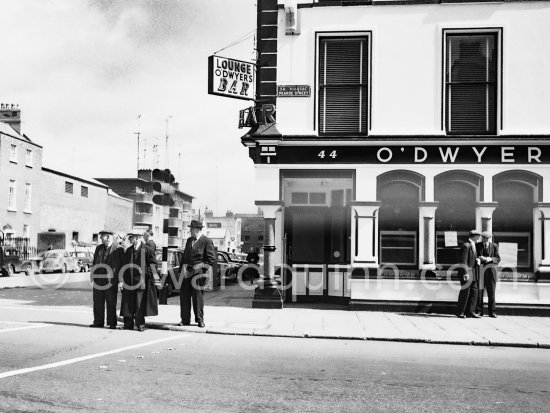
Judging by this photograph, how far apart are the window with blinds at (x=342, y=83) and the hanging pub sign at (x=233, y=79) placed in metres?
1.76

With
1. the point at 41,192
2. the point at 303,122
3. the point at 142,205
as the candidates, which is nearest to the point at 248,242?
the point at 142,205

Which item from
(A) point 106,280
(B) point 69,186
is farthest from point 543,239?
(B) point 69,186

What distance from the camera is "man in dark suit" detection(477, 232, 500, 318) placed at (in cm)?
1366

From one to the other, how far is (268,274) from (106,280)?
4583 millimetres

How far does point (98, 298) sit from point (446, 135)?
8.49 m

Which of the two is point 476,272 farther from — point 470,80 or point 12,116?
point 12,116

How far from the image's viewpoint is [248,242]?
133625 mm

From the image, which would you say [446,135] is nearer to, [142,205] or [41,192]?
[41,192]

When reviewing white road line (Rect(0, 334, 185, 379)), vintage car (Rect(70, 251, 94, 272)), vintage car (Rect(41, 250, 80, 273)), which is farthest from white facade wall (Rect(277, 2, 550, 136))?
vintage car (Rect(70, 251, 94, 272))

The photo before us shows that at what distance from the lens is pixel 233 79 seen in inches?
604

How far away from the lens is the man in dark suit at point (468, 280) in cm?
1344

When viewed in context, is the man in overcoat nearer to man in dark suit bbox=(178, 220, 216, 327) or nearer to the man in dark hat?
the man in dark hat

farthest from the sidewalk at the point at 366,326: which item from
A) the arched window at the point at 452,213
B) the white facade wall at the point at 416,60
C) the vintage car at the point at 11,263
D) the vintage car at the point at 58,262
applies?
the vintage car at the point at 58,262

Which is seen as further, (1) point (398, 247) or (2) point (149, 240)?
(1) point (398, 247)
